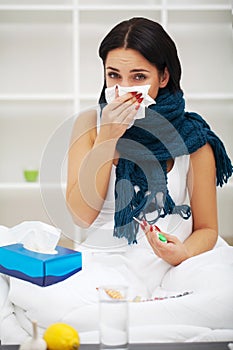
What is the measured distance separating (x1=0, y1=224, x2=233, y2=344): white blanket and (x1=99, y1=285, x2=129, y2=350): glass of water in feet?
0.98

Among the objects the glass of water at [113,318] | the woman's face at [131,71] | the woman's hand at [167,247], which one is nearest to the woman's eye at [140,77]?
the woman's face at [131,71]

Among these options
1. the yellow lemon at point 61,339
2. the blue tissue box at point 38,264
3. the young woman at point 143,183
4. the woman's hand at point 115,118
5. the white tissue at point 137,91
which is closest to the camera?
the yellow lemon at point 61,339

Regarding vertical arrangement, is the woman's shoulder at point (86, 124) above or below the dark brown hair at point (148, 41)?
below

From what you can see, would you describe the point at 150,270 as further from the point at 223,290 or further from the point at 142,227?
the point at 223,290

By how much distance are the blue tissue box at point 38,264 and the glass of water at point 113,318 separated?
1.01 feet

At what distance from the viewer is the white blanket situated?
4.16ft

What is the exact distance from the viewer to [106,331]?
946 mm

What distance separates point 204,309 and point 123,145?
603 mm

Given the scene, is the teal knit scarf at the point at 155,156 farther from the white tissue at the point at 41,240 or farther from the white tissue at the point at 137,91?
the white tissue at the point at 41,240

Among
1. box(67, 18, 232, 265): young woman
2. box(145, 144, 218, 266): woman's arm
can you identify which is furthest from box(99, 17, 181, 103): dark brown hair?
box(145, 144, 218, 266): woman's arm

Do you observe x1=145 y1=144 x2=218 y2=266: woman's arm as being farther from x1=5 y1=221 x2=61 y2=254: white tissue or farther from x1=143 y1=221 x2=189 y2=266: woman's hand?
x1=5 y1=221 x2=61 y2=254: white tissue

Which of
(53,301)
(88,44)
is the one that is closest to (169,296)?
(53,301)

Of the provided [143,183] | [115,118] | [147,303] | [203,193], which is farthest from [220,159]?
[147,303]

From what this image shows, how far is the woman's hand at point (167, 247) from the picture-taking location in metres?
1.49
